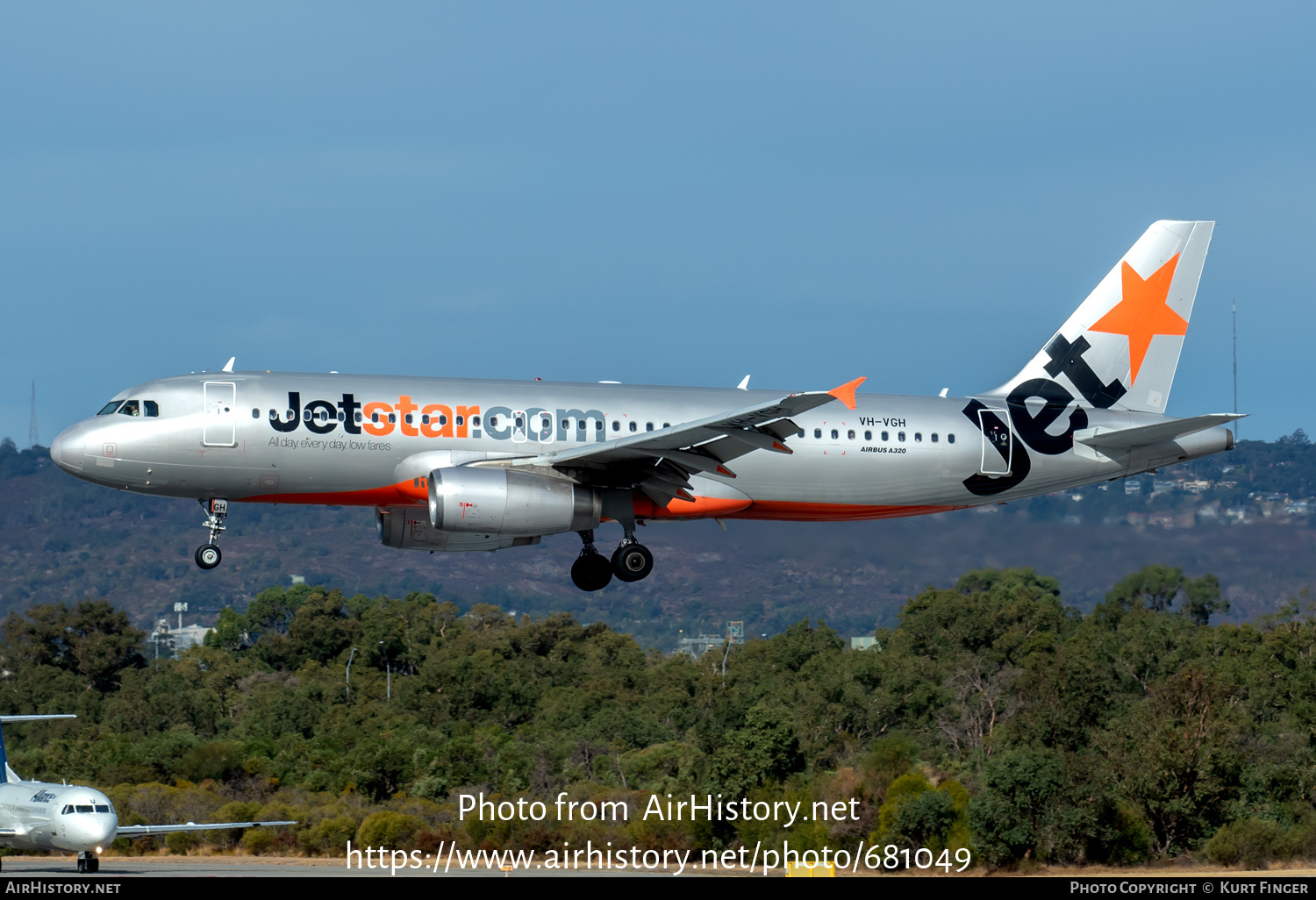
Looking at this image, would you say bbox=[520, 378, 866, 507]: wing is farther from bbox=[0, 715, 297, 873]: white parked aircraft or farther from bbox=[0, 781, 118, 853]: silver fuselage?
bbox=[0, 781, 118, 853]: silver fuselage

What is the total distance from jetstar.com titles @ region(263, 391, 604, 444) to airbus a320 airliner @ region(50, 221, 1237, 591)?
0.13ft

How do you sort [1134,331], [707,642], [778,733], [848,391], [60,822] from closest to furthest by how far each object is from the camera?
[848,391] → [1134,331] → [60,822] → [778,733] → [707,642]


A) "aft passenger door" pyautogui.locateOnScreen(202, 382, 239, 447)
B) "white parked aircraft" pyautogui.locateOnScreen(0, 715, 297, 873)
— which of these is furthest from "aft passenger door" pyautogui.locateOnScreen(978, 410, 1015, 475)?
"white parked aircraft" pyautogui.locateOnScreen(0, 715, 297, 873)

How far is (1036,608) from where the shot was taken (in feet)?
363

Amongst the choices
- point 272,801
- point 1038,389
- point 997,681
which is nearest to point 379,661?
point 272,801

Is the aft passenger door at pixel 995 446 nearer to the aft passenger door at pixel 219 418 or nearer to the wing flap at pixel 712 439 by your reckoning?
the wing flap at pixel 712 439

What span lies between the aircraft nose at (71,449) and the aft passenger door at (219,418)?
264cm

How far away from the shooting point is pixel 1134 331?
42.0 meters

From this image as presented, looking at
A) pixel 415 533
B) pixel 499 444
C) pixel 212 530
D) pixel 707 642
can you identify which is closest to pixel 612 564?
pixel 499 444

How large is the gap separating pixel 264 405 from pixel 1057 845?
46.4 meters

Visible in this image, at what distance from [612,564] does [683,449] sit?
11.6 feet

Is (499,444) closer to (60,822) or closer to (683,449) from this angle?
(683,449)

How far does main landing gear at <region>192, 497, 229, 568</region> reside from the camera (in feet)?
111

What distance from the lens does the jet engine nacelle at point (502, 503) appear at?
33.0 meters
